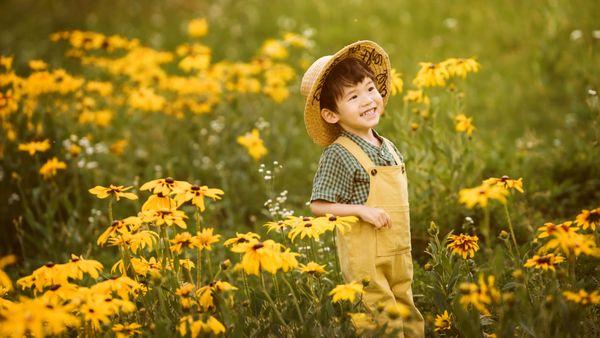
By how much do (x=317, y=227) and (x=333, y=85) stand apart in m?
0.72

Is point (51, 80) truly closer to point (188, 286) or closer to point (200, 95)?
point (200, 95)

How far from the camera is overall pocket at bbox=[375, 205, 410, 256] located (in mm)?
2857

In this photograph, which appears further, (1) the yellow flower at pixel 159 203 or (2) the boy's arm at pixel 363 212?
(1) the yellow flower at pixel 159 203

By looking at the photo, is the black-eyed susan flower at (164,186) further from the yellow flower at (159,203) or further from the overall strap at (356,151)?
the overall strap at (356,151)

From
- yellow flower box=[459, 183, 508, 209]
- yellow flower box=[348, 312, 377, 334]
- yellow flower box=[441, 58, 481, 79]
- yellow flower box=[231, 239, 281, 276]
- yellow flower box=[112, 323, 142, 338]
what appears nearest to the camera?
yellow flower box=[459, 183, 508, 209]

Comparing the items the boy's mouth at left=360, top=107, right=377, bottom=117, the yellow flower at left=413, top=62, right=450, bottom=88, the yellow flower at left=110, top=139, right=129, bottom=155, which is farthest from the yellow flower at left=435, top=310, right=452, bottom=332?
the yellow flower at left=110, top=139, right=129, bottom=155

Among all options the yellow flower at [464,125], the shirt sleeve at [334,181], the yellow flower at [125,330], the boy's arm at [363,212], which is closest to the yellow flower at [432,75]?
the yellow flower at [464,125]

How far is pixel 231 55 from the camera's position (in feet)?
27.3

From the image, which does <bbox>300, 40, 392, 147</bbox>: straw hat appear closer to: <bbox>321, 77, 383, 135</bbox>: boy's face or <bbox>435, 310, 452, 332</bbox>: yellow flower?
<bbox>321, 77, 383, 135</bbox>: boy's face

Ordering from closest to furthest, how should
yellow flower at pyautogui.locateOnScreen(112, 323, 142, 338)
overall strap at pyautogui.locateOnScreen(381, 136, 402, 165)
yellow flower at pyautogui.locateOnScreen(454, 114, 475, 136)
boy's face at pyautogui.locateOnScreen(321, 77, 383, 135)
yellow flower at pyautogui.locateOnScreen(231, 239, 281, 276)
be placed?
yellow flower at pyautogui.locateOnScreen(231, 239, 281, 276) → yellow flower at pyautogui.locateOnScreen(112, 323, 142, 338) → boy's face at pyautogui.locateOnScreen(321, 77, 383, 135) → overall strap at pyautogui.locateOnScreen(381, 136, 402, 165) → yellow flower at pyautogui.locateOnScreen(454, 114, 475, 136)

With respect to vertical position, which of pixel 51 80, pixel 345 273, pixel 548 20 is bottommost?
pixel 345 273

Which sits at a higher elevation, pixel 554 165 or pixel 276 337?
pixel 554 165

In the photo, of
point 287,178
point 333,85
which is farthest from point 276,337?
point 287,178

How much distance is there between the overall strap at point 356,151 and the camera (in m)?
2.89
